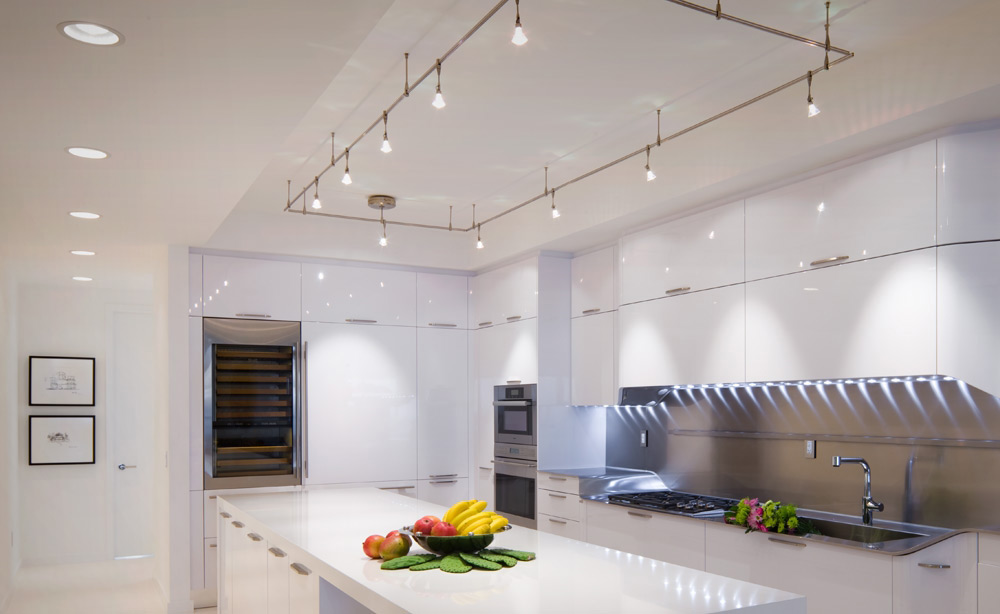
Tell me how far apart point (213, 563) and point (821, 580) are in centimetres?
382

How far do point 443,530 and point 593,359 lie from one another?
2973mm

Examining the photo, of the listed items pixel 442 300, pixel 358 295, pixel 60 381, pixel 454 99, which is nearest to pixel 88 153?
pixel 454 99

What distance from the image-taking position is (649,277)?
15.3 feet

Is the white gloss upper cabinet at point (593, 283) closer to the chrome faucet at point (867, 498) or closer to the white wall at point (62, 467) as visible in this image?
the chrome faucet at point (867, 498)

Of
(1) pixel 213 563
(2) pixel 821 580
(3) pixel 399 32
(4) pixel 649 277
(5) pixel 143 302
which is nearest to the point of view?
(3) pixel 399 32

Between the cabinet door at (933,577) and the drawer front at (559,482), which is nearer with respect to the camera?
→ the cabinet door at (933,577)

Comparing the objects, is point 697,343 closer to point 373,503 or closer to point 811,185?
point 811,185

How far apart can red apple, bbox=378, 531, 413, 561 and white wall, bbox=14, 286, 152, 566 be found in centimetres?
593

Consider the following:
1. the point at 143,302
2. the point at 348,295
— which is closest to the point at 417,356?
the point at 348,295

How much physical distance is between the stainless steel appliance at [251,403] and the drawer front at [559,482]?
1724 millimetres

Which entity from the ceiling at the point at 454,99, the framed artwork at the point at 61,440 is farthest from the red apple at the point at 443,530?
the framed artwork at the point at 61,440

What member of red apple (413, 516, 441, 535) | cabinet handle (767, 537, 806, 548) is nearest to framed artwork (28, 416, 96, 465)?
red apple (413, 516, 441, 535)

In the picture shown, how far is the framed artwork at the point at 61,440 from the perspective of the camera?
7230mm

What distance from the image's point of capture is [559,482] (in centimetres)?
520
